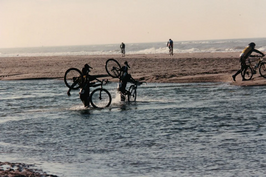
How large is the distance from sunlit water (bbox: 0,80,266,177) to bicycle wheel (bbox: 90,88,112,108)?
12.1 inches

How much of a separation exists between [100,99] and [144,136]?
21.4 feet

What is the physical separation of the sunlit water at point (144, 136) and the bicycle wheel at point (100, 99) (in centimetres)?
31

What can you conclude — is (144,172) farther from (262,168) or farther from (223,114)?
(223,114)

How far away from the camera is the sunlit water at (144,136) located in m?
9.22

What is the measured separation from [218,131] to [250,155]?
104 inches

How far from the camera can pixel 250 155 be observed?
9781 mm

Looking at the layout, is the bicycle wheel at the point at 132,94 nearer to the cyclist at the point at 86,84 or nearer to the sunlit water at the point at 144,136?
the sunlit water at the point at 144,136

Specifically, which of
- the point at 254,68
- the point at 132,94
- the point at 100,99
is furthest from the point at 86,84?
the point at 254,68

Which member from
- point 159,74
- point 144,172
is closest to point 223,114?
point 144,172

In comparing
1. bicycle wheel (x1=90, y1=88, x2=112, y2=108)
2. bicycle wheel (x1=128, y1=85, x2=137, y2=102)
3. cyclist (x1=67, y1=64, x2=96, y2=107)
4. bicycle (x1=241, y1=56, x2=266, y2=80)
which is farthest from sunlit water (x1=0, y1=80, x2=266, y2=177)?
bicycle (x1=241, y1=56, x2=266, y2=80)

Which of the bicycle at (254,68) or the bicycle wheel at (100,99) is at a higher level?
the bicycle at (254,68)

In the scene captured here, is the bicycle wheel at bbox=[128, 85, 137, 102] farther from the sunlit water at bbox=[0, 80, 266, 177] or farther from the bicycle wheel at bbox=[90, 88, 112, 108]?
the bicycle wheel at bbox=[90, 88, 112, 108]

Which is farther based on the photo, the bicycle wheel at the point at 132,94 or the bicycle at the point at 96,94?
the bicycle wheel at the point at 132,94

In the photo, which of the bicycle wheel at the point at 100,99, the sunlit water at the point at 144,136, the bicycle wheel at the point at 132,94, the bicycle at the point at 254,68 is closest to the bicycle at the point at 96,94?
the bicycle wheel at the point at 100,99
